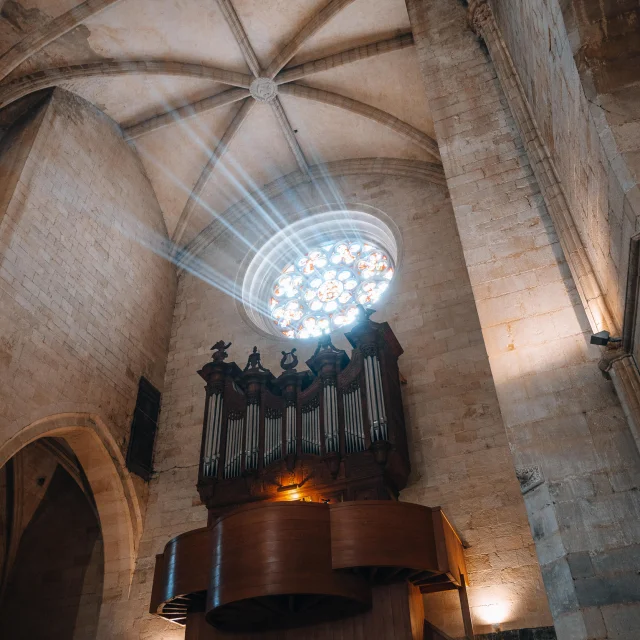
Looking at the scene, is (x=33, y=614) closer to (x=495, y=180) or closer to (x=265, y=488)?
(x=265, y=488)

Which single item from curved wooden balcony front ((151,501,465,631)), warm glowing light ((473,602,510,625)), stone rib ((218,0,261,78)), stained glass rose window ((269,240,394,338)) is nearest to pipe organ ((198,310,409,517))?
curved wooden balcony front ((151,501,465,631))

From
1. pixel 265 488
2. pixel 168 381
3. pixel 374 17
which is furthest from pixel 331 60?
pixel 265 488

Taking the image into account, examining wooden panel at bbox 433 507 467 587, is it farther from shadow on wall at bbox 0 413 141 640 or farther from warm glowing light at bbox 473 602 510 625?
shadow on wall at bbox 0 413 141 640

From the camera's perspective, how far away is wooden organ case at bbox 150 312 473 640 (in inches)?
212

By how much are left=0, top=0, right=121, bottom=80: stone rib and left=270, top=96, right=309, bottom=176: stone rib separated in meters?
2.71

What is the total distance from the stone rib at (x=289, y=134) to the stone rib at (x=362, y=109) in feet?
0.95

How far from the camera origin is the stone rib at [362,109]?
9805 mm

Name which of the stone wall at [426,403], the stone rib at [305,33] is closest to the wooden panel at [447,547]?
the stone wall at [426,403]

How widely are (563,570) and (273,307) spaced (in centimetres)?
689

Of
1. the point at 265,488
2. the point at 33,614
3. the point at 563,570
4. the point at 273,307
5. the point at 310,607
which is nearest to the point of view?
the point at 563,570

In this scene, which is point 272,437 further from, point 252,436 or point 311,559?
point 311,559

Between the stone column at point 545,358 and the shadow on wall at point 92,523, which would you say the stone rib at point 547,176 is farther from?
the shadow on wall at point 92,523

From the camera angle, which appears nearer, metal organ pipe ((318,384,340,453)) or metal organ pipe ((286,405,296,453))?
metal organ pipe ((318,384,340,453))

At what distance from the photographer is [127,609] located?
7.60m
